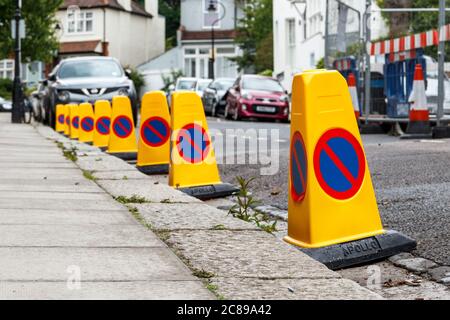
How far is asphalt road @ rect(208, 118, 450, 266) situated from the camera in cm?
680

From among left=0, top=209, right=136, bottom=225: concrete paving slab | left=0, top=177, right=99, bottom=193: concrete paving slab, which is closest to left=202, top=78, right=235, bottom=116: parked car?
left=0, top=177, right=99, bottom=193: concrete paving slab

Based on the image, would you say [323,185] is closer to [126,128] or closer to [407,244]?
[407,244]

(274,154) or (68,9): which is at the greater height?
(68,9)

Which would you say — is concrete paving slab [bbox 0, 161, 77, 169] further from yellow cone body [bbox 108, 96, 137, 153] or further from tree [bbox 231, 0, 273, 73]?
tree [bbox 231, 0, 273, 73]

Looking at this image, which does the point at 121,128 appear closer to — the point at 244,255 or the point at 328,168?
the point at 328,168

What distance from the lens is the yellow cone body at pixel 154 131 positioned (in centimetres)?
1237

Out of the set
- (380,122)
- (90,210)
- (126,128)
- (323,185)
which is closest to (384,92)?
(380,122)

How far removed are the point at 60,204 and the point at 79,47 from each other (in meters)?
78.5

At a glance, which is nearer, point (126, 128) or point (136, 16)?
point (126, 128)

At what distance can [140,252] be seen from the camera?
5746 mm

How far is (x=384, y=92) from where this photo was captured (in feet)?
72.0

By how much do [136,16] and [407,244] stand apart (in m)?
81.8
